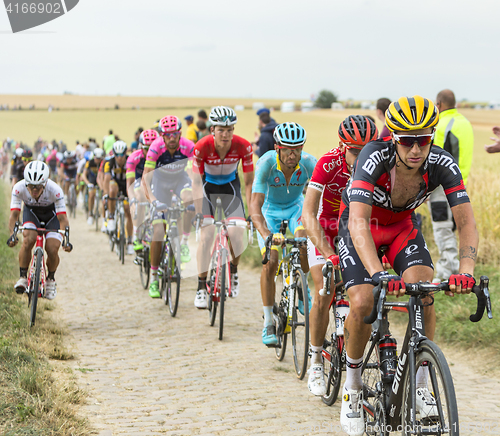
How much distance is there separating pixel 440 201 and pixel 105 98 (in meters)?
123

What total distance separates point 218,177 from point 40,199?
94.5 inches

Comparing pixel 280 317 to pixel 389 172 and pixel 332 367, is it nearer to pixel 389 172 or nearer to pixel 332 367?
pixel 332 367

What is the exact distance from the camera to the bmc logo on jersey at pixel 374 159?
3740 millimetres

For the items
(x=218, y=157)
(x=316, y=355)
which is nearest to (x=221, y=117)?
(x=218, y=157)

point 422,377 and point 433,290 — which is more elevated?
point 433,290

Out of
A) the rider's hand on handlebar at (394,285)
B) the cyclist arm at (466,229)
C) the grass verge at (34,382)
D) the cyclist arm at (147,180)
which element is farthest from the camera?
the cyclist arm at (147,180)

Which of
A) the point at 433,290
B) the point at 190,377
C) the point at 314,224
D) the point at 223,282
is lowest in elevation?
the point at 190,377

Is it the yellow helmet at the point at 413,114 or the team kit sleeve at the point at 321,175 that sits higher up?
the yellow helmet at the point at 413,114

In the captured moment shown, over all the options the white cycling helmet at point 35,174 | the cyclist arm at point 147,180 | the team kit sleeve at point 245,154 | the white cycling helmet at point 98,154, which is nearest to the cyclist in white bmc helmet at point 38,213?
the white cycling helmet at point 35,174

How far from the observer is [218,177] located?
27.0ft

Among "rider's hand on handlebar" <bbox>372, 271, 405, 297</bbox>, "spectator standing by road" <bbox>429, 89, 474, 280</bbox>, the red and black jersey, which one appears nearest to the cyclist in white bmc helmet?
"spectator standing by road" <bbox>429, 89, 474, 280</bbox>

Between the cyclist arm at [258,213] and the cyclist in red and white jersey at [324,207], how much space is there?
768 millimetres

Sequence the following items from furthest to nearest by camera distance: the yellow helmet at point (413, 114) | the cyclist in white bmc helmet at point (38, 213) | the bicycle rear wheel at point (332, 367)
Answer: the cyclist in white bmc helmet at point (38, 213)
the bicycle rear wheel at point (332, 367)
the yellow helmet at point (413, 114)

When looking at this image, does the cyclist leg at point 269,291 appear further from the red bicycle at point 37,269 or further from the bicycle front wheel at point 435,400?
the bicycle front wheel at point 435,400
